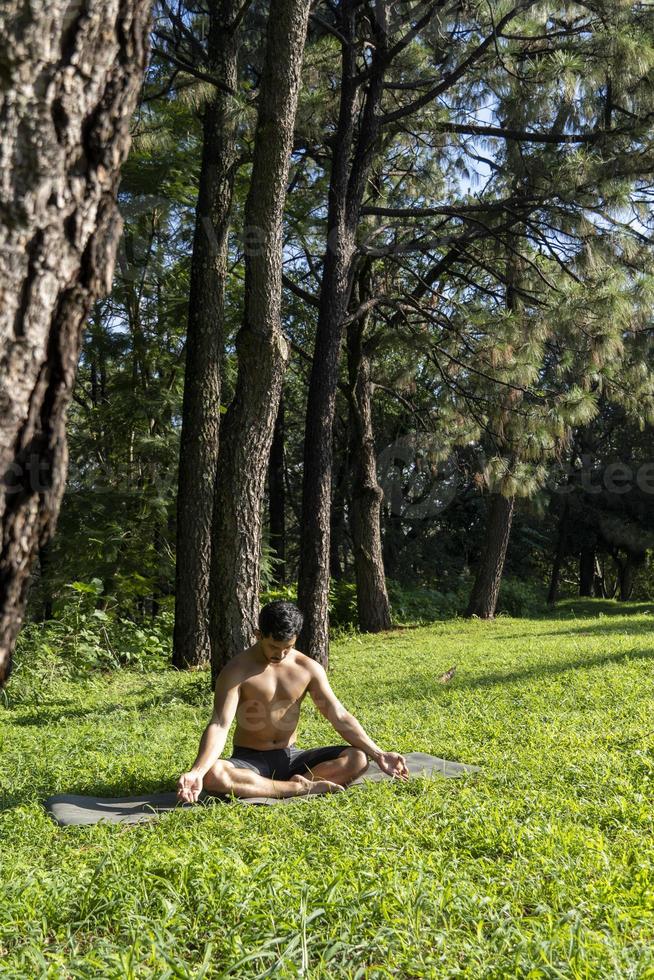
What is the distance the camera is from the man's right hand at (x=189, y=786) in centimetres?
464

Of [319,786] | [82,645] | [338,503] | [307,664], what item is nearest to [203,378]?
[82,645]

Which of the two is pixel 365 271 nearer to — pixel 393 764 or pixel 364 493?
pixel 364 493

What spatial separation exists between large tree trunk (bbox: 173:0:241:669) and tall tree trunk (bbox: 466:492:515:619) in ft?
27.7

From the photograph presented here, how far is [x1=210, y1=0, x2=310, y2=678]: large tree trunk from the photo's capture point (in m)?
8.77

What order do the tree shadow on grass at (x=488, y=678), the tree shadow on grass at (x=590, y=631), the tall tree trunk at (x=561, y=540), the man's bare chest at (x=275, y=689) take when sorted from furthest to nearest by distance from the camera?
the tall tree trunk at (x=561, y=540) → the tree shadow on grass at (x=590, y=631) → the tree shadow on grass at (x=488, y=678) → the man's bare chest at (x=275, y=689)

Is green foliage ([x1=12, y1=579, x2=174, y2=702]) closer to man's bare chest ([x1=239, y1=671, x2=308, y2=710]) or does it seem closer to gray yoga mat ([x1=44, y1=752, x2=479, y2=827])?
gray yoga mat ([x1=44, y1=752, x2=479, y2=827])

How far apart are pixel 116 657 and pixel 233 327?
7116 mm

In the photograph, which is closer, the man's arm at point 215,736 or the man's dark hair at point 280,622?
the man's arm at point 215,736

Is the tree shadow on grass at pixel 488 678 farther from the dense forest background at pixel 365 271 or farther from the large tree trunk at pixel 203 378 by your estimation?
the large tree trunk at pixel 203 378

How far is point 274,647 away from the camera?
5492mm

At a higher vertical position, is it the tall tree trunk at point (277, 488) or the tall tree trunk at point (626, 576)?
the tall tree trunk at point (277, 488)

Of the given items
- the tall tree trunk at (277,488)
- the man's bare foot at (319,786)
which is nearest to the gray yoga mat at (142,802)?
the man's bare foot at (319,786)

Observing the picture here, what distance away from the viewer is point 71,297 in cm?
171

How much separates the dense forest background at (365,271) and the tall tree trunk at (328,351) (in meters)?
0.03
